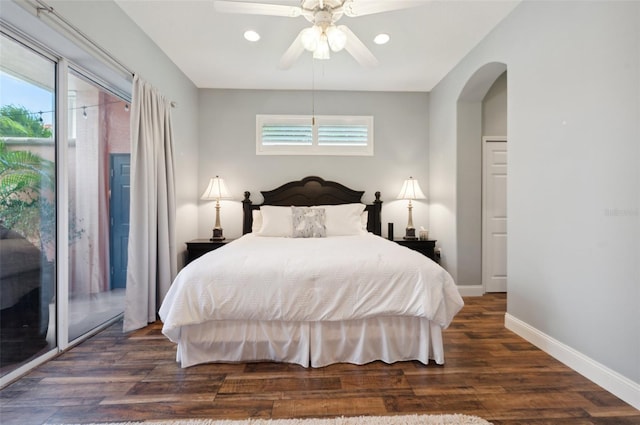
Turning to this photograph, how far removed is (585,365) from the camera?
186 cm

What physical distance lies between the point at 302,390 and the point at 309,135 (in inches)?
128

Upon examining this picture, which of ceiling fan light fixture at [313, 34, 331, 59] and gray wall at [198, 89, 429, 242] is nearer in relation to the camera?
ceiling fan light fixture at [313, 34, 331, 59]

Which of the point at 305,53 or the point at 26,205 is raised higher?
the point at 305,53

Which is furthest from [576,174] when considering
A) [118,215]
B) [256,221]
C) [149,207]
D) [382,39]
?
[118,215]

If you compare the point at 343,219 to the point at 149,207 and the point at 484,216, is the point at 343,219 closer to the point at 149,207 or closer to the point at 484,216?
the point at 484,216

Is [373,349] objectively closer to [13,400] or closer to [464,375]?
[464,375]

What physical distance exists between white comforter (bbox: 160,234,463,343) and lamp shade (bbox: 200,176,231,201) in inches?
79.7

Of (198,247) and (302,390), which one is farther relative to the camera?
(198,247)

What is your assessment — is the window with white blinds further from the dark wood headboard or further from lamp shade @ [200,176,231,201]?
lamp shade @ [200,176,231,201]

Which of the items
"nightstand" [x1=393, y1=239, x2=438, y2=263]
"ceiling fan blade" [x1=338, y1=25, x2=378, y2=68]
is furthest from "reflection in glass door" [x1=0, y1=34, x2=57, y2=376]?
"nightstand" [x1=393, y1=239, x2=438, y2=263]

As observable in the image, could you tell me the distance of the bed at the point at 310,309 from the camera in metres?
1.88

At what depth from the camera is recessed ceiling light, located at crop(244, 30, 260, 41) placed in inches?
110

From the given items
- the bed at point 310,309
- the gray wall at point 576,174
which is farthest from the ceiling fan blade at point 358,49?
the bed at point 310,309

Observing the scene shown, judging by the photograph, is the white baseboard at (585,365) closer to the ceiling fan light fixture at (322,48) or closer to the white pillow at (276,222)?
the white pillow at (276,222)
